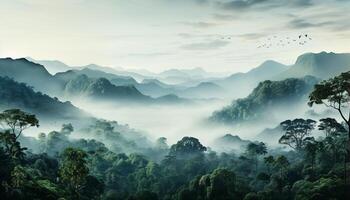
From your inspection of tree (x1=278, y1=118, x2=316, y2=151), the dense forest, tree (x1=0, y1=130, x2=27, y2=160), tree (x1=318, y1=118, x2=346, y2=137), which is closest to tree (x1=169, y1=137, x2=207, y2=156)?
the dense forest

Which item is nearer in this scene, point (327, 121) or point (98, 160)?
point (327, 121)

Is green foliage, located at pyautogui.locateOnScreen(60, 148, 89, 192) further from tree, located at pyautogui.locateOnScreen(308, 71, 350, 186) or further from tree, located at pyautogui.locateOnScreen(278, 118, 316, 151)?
tree, located at pyautogui.locateOnScreen(278, 118, 316, 151)

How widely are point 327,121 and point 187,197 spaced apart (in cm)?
6373

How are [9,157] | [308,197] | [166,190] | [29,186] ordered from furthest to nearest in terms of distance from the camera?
[166,190] < [9,157] < [308,197] < [29,186]

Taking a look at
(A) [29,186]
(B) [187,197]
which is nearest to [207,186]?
(B) [187,197]

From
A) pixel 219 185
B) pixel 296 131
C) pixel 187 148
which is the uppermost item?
pixel 296 131

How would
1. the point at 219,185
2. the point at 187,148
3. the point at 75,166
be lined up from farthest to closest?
the point at 187,148
the point at 219,185
the point at 75,166

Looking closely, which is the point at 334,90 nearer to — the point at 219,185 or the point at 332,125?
the point at 219,185

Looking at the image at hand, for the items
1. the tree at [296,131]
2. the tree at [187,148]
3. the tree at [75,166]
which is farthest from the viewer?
the tree at [187,148]

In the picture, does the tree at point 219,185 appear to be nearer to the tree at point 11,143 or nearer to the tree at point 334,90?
the tree at point 334,90

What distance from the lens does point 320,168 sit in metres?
106

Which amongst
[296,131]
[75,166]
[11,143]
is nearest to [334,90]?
[75,166]

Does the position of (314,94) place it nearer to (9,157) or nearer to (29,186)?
(29,186)

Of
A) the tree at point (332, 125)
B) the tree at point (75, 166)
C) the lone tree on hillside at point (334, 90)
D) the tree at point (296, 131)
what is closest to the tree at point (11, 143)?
the tree at point (75, 166)
